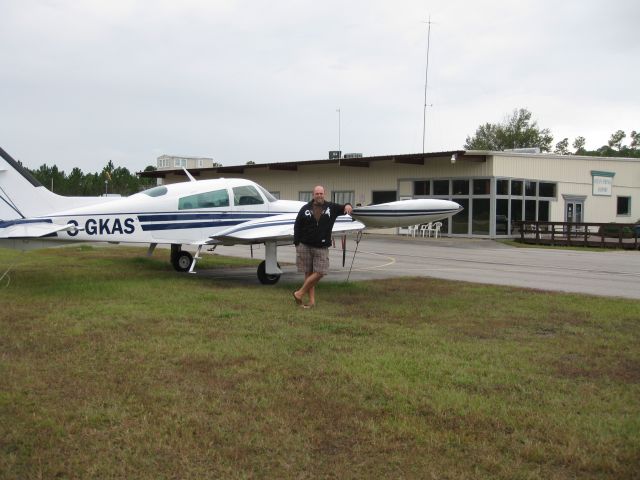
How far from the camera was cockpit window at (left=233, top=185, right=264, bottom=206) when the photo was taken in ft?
43.4

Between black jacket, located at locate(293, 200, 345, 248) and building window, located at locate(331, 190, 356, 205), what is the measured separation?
89.5ft

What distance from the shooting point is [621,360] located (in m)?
6.43

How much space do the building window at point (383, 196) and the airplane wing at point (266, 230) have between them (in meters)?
23.0

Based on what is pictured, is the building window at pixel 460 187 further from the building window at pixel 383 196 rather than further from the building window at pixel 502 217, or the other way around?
the building window at pixel 383 196

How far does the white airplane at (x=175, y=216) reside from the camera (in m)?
11.3

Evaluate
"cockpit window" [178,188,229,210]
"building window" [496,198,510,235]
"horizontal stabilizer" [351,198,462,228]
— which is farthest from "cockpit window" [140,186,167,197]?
"building window" [496,198,510,235]

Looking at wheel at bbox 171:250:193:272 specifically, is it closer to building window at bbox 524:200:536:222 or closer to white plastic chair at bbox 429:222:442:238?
white plastic chair at bbox 429:222:442:238

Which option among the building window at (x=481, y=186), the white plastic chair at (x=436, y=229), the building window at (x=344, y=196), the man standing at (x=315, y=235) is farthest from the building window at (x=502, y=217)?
the man standing at (x=315, y=235)

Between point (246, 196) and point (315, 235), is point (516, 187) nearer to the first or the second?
point (246, 196)

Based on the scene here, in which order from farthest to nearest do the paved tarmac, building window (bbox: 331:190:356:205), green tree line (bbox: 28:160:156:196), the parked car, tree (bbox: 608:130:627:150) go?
tree (bbox: 608:130:627:150) → green tree line (bbox: 28:160:156:196) → building window (bbox: 331:190:356:205) → the parked car → the paved tarmac

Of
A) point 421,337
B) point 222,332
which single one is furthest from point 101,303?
point 421,337

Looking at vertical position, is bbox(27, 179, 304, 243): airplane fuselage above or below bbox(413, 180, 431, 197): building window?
below

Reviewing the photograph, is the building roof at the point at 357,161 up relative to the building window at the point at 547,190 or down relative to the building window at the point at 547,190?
up

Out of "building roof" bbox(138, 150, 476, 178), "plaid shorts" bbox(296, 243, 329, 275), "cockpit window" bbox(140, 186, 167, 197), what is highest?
"building roof" bbox(138, 150, 476, 178)
